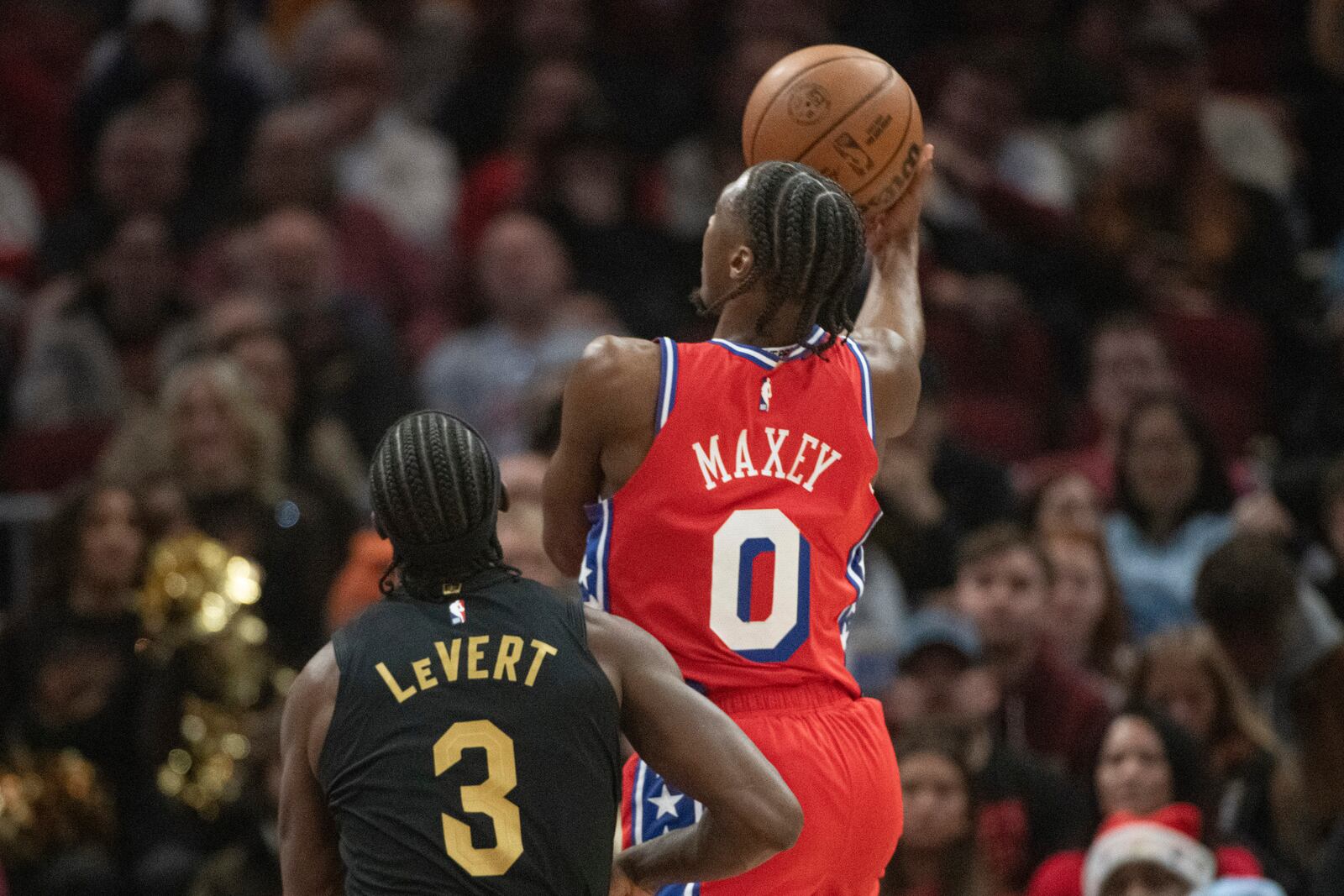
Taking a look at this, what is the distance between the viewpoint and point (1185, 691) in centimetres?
698

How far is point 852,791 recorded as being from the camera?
4.18 m

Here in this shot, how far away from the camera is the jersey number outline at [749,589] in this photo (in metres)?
4.20

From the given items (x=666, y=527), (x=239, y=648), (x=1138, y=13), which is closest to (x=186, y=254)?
(x=239, y=648)

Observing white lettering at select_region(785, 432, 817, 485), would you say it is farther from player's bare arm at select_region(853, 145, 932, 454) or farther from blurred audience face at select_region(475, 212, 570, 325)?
blurred audience face at select_region(475, 212, 570, 325)

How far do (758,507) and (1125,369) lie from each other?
5419mm

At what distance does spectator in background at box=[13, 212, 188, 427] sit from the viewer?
30.2 feet

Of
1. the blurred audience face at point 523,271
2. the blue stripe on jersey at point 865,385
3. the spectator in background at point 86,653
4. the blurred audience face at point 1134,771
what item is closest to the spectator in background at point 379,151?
the blurred audience face at point 523,271

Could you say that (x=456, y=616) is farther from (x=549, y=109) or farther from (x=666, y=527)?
(x=549, y=109)

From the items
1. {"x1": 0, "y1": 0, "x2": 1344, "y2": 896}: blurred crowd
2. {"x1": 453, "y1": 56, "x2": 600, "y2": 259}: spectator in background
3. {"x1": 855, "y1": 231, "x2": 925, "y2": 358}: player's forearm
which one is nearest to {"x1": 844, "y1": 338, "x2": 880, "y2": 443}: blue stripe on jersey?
{"x1": 855, "y1": 231, "x2": 925, "y2": 358}: player's forearm

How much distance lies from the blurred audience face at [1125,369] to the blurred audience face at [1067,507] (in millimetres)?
A: 819

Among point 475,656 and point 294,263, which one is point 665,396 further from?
point 294,263

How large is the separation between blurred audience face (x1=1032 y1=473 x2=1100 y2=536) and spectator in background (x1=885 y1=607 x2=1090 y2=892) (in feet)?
3.45

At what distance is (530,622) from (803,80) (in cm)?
179

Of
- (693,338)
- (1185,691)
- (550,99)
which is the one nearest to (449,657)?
(1185,691)
